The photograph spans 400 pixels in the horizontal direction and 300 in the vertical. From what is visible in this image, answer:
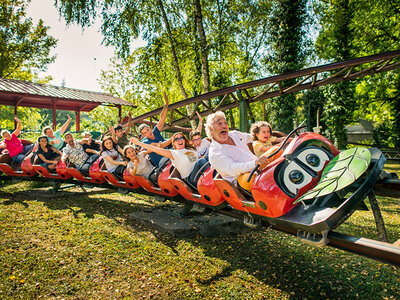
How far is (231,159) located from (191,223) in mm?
1704

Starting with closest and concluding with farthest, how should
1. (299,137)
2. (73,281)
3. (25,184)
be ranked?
(299,137) → (73,281) → (25,184)

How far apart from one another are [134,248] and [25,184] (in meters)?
6.49

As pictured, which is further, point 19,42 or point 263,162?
point 19,42

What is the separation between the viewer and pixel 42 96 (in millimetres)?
11453

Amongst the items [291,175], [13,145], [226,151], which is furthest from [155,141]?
[13,145]

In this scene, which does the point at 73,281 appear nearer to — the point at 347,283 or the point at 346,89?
the point at 347,283

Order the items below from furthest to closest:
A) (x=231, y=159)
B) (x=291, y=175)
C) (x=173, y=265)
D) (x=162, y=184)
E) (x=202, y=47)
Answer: (x=202, y=47)
(x=162, y=184)
(x=173, y=265)
(x=231, y=159)
(x=291, y=175)

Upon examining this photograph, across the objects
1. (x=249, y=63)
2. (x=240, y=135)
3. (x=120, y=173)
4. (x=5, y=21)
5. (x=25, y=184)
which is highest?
(x=5, y=21)

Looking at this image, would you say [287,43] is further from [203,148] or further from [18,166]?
[18,166]

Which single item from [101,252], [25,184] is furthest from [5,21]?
[101,252]

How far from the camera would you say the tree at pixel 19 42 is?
1881cm

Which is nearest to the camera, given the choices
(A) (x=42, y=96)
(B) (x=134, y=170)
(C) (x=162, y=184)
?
(C) (x=162, y=184)

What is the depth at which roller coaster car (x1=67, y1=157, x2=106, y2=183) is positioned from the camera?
18.4ft

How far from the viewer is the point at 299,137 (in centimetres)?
247
